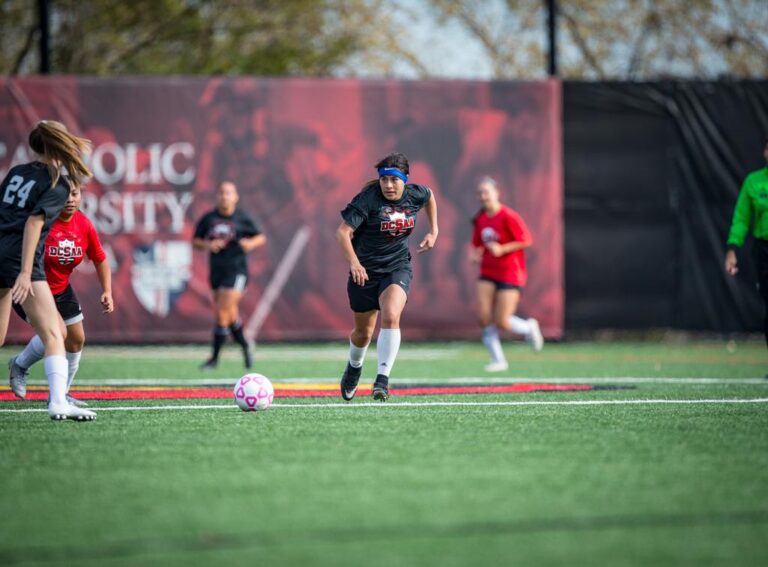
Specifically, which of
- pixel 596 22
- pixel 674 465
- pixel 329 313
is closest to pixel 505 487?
pixel 674 465

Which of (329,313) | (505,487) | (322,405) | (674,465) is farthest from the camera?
(329,313)

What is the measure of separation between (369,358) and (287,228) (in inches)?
121

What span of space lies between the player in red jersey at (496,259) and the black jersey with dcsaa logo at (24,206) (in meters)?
6.59

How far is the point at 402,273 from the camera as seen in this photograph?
28.1 feet

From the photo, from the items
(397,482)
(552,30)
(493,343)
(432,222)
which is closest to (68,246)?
(432,222)

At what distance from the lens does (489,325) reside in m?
12.8

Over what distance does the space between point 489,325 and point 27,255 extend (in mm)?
7037

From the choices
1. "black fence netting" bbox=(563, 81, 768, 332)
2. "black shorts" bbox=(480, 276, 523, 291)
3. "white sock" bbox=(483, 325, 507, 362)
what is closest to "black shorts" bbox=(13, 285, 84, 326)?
"white sock" bbox=(483, 325, 507, 362)

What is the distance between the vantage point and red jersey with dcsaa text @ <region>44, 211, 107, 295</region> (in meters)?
8.10

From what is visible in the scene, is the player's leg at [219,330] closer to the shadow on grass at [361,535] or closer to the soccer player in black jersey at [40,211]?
the soccer player in black jersey at [40,211]

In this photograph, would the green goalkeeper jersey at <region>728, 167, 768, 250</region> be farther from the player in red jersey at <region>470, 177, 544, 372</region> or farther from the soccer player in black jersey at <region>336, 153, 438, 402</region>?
the soccer player in black jersey at <region>336, 153, 438, 402</region>

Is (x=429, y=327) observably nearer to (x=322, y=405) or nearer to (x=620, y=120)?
(x=620, y=120)

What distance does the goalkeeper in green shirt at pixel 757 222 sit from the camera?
10547 millimetres

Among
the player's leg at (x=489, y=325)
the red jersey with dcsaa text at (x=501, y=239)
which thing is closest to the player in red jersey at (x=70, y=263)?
the player's leg at (x=489, y=325)
